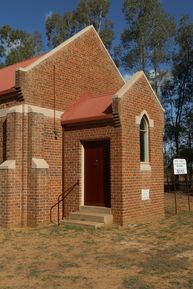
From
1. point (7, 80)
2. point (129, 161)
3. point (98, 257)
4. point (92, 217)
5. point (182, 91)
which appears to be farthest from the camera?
point (182, 91)

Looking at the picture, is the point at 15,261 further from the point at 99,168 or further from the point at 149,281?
the point at 99,168

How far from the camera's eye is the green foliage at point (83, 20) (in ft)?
128

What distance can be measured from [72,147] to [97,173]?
135cm

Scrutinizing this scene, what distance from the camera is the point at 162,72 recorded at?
34.7 m

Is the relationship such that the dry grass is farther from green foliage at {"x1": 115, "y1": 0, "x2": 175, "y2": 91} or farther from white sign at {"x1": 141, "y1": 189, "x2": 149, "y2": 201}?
green foliage at {"x1": 115, "y1": 0, "x2": 175, "y2": 91}

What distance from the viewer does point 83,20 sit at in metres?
39.1

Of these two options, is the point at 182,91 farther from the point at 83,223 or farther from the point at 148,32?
the point at 83,223

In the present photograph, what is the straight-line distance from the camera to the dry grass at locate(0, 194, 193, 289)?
693cm

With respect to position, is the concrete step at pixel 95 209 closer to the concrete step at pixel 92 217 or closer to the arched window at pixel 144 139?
the concrete step at pixel 92 217

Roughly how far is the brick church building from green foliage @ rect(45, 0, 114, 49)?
24645 mm

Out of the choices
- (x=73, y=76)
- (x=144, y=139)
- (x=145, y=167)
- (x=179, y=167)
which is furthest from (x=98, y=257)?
(x=73, y=76)

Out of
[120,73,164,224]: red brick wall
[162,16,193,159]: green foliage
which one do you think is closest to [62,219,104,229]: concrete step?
[120,73,164,224]: red brick wall

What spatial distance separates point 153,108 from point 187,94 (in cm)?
1877

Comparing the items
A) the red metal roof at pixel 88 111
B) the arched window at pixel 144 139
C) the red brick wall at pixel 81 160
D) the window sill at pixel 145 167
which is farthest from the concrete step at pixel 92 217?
the red metal roof at pixel 88 111
